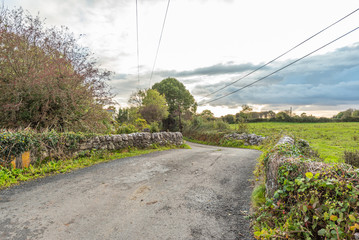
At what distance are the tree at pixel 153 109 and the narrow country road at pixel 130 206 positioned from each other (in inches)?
1118

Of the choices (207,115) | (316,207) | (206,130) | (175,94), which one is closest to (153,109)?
(207,115)

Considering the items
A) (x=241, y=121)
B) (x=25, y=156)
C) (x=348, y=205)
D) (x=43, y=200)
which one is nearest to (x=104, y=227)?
(x=43, y=200)

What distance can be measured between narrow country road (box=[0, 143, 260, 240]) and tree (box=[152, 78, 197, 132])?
36602 mm

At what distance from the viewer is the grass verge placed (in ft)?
19.4

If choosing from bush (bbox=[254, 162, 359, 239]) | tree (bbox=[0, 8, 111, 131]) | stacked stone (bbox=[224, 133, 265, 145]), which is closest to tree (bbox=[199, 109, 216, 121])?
stacked stone (bbox=[224, 133, 265, 145])

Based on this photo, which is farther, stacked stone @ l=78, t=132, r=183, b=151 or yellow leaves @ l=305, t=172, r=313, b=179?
stacked stone @ l=78, t=132, r=183, b=151

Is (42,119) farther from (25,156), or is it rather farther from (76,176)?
(76,176)

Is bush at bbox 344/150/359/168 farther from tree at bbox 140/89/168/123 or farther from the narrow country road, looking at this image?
tree at bbox 140/89/168/123

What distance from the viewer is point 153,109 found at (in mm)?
35094

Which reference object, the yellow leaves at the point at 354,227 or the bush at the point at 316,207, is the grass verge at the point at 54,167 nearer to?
the bush at the point at 316,207

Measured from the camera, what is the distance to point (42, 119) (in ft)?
30.2

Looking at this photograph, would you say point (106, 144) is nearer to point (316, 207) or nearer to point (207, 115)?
point (316, 207)

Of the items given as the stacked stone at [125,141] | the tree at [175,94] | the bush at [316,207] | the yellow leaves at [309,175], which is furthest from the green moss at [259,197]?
the tree at [175,94]

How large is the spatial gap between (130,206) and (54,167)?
448 centimetres
